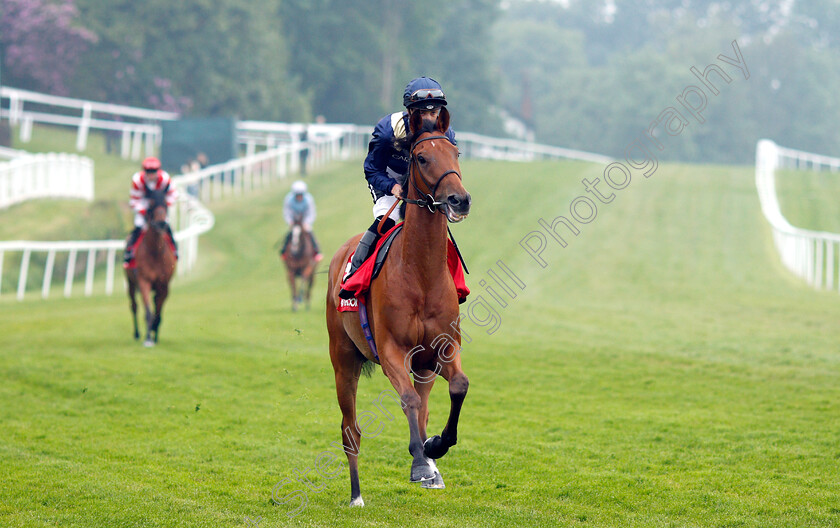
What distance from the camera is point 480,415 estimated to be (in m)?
8.39

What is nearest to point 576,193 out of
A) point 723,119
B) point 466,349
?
point 466,349

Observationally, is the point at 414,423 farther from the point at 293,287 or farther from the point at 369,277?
the point at 293,287

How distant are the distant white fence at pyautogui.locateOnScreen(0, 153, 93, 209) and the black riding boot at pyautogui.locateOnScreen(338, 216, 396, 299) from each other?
15.7 m

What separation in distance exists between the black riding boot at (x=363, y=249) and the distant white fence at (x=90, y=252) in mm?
12066

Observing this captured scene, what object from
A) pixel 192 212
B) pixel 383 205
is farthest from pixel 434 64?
pixel 383 205

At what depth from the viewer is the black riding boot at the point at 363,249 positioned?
587 cm

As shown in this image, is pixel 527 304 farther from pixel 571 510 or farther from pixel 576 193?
Answer: pixel 576 193

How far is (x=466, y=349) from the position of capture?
39.0 ft

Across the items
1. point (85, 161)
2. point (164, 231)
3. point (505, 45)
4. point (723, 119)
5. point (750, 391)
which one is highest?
point (505, 45)

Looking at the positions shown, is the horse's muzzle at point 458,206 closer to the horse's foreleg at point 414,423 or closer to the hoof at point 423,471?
the horse's foreleg at point 414,423

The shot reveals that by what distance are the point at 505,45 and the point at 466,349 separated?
7416 cm

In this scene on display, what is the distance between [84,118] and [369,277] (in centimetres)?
2619

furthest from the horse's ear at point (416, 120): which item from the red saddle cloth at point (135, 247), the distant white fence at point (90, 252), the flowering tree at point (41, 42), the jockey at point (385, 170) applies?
the flowering tree at point (41, 42)

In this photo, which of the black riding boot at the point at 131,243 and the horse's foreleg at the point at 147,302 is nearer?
the horse's foreleg at the point at 147,302
